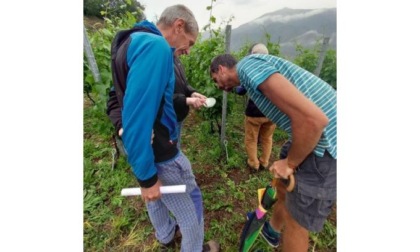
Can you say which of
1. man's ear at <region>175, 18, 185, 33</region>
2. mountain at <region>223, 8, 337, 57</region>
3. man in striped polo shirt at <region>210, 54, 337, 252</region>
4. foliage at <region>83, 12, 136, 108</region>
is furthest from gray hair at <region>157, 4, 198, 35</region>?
foliage at <region>83, 12, 136, 108</region>

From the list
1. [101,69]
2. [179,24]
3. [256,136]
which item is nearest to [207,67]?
[256,136]

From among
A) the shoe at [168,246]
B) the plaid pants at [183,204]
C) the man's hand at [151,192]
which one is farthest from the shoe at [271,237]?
A: the man's hand at [151,192]

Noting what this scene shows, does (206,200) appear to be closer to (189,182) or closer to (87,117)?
(189,182)

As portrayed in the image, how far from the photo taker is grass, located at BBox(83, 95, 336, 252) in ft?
6.16

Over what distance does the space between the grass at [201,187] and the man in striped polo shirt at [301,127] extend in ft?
2.38

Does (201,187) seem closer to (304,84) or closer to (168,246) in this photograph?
(168,246)

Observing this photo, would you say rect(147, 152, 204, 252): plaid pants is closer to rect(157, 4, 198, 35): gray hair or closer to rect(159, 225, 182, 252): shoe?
rect(159, 225, 182, 252): shoe

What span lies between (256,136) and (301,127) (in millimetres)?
1582

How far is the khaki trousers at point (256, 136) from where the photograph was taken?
2.46 m

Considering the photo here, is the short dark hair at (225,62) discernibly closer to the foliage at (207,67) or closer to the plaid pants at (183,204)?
the plaid pants at (183,204)

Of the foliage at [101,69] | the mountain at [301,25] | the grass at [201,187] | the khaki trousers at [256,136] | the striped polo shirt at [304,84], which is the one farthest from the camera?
the khaki trousers at [256,136]

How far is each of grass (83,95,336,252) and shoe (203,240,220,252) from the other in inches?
3.1

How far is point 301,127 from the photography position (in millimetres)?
972

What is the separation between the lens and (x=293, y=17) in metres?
1.51
